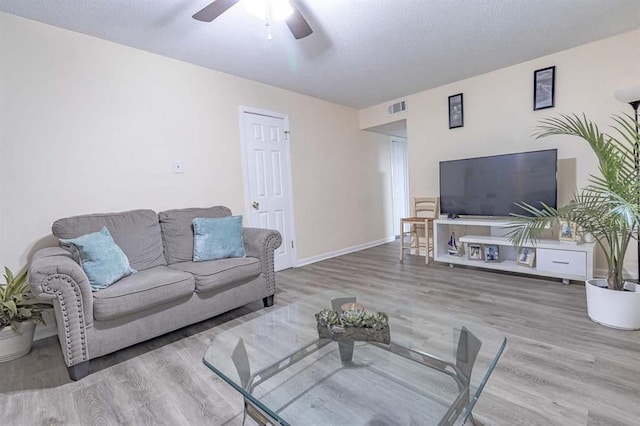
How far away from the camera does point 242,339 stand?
59.6 inches

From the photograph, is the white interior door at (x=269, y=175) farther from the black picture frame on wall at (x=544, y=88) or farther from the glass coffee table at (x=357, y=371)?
the black picture frame on wall at (x=544, y=88)

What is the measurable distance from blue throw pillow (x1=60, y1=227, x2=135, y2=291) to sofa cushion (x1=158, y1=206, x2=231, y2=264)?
0.49m

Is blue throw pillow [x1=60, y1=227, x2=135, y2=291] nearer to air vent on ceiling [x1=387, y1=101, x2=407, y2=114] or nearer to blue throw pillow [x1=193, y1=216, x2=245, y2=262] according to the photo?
blue throw pillow [x1=193, y1=216, x2=245, y2=262]

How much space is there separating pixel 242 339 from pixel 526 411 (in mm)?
1330

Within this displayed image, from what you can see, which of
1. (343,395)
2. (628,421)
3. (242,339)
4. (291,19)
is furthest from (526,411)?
(291,19)

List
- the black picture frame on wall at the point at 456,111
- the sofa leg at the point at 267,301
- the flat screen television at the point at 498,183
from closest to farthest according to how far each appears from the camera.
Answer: the sofa leg at the point at 267,301
the flat screen television at the point at 498,183
the black picture frame on wall at the point at 456,111

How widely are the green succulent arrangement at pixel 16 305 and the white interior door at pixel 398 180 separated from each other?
204 inches

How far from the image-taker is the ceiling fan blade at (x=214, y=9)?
180 cm

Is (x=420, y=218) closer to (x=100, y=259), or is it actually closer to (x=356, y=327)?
(x=356, y=327)

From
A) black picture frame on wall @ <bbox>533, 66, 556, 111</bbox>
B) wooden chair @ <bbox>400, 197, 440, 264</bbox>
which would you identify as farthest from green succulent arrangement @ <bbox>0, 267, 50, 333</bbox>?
black picture frame on wall @ <bbox>533, 66, 556, 111</bbox>

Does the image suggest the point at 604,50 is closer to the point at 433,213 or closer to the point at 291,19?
the point at 433,213

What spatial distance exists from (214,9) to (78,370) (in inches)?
89.0

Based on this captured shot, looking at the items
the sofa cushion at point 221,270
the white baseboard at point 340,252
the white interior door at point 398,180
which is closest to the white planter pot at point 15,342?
the sofa cushion at point 221,270

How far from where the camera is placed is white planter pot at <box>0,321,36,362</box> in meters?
1.95
